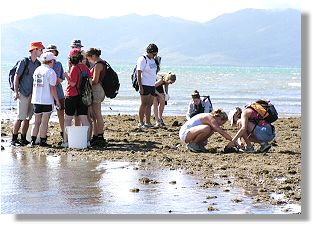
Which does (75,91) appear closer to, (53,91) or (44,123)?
(53,91)

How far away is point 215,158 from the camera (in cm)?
1048

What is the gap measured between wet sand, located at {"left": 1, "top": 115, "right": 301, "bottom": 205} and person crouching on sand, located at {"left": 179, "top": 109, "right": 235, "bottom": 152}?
16cm

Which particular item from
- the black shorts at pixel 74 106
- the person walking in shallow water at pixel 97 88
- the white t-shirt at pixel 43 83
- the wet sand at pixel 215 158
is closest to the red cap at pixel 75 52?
the person walking in shallow water at pixel 97 88

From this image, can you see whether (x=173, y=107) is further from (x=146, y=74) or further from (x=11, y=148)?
(x=11, y=148)

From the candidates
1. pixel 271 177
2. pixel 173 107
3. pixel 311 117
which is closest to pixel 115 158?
pixel 271 177

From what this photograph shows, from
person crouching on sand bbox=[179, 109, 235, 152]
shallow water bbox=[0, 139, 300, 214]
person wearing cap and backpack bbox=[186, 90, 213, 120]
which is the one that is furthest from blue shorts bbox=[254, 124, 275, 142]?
person wearing cap and backpack bbox=[186, 90, 213, 120]

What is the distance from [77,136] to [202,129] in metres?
1.84

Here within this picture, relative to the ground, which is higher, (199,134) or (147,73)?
(147,73)

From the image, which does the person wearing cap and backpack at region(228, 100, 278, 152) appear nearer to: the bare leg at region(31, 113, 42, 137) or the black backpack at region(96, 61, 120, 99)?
the black backpack at region(96, 61, 120, 99)

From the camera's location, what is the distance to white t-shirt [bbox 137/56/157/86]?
13961 millimetres

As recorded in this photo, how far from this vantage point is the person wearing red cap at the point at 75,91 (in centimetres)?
1132

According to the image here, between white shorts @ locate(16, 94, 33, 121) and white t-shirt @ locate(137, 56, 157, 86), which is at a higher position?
white t-shirt @ locate(137, 56, 157, 86)

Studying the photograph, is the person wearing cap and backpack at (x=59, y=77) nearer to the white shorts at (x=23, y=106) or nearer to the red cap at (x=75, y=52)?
the red cap at (x=75, y=52)

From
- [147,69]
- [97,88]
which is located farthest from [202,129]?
[147,69]
